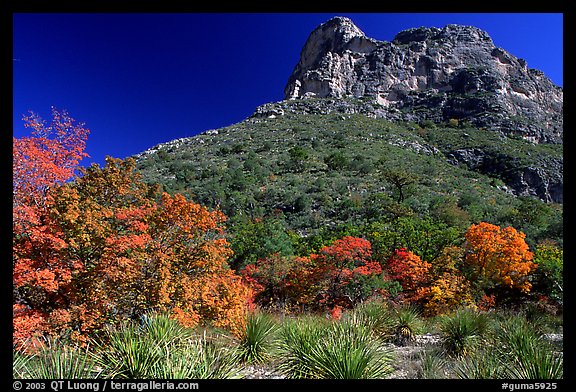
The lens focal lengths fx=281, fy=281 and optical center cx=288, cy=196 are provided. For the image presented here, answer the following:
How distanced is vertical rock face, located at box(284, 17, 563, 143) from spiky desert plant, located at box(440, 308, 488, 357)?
85.6 m

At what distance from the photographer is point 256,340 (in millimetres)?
6016

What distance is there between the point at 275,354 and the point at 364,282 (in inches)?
410

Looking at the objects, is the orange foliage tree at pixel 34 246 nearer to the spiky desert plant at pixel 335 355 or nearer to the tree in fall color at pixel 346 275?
the spiky desert plant at pixel 335 355

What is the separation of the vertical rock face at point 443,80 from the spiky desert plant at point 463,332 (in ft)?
281

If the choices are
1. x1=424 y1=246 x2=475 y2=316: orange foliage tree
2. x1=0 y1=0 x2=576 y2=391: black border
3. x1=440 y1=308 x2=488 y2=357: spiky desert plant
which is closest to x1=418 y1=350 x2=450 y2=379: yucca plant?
x1=440 y1=308 x2=488 y2=357: spiky desert plant

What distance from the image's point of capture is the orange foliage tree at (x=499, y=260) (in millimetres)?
15664

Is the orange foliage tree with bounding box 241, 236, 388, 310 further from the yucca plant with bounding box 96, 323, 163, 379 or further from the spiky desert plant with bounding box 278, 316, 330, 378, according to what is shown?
the yucca plant with bounding box 96, 323, 163, 379

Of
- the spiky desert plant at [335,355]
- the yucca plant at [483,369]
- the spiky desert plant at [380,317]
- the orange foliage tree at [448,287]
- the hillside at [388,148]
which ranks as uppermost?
the hillside at [388,148]

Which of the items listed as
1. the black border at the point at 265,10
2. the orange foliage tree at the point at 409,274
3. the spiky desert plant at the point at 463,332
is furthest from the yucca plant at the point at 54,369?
the orange foliage tree at the point at 409,274

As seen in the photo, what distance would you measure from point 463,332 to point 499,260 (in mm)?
11456

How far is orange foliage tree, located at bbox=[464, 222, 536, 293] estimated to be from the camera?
15.7m

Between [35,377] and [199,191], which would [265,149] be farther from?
[35,377]

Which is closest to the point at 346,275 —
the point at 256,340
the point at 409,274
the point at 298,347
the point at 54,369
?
the point at 409,274

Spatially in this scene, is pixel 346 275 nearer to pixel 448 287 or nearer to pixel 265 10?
pixel 448 287
